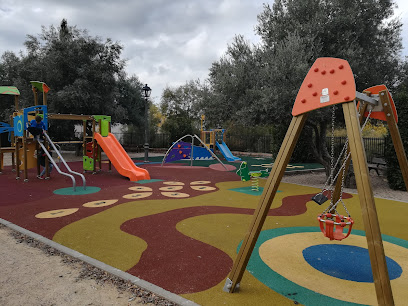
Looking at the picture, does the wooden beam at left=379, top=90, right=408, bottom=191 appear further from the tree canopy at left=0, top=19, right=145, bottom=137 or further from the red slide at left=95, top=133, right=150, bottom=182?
the tree canopy at left=0, top=19, right=145, bottom=137

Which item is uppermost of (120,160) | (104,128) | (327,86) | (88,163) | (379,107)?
(104,128)

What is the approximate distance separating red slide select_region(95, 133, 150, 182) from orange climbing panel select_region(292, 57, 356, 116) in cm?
860

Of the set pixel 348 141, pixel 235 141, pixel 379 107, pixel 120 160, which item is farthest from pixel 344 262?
pixel 235 141

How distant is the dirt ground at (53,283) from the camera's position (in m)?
2.90

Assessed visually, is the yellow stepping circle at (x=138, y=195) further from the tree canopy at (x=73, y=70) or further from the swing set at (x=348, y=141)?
the tree canopy at (x=73, y=70)

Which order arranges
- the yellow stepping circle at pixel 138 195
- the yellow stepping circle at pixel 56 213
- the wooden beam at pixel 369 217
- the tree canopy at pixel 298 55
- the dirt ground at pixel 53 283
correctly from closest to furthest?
the wooden beam at pixel 369 217
the dirt ground at pixel 53 283
the yellow stepping circle at pixel 56 213
the yellow stepping circle at pixel 138 195
the tree canopy at pixel 298 55

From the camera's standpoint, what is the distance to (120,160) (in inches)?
458

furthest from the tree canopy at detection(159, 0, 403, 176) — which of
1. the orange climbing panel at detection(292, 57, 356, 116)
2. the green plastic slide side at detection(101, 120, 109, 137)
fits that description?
the orange climbing panel at detection(292, 57, 356, 116)

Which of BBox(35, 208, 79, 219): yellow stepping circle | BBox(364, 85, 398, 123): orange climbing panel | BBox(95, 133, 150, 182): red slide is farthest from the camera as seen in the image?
BBox(95, 133, 150, 182): red slide

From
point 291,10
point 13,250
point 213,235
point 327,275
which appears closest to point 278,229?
point 213,235

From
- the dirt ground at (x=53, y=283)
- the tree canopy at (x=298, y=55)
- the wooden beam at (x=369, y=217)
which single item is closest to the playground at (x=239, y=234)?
the wooden beam at (x=369, y=217)

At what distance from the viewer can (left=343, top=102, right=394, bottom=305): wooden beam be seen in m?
2.16

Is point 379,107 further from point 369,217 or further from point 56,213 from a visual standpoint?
point 56,213

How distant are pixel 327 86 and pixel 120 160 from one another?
1001 cm
